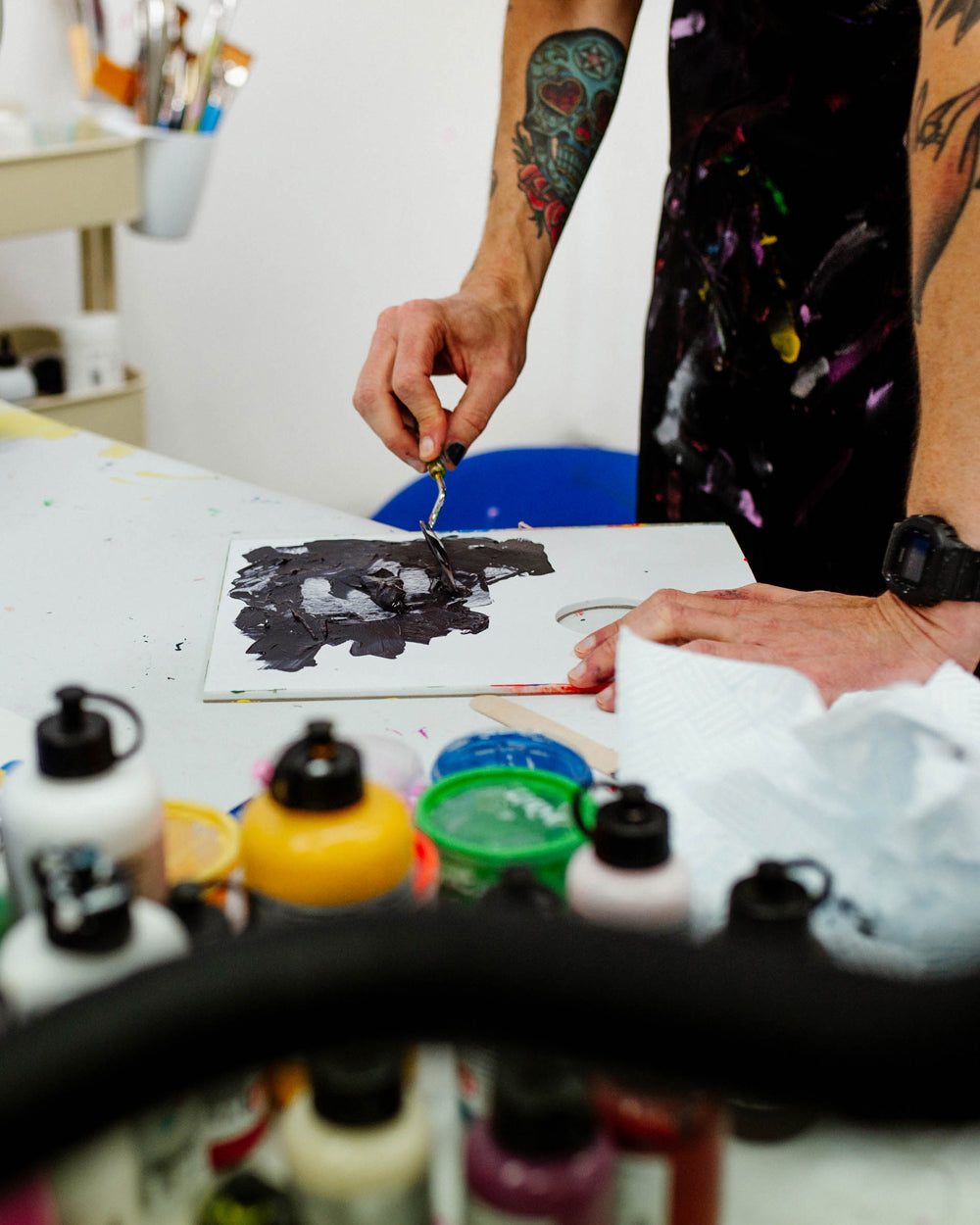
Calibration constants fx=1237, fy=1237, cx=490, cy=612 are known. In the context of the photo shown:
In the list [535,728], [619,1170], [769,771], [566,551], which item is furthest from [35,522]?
[619,1170]

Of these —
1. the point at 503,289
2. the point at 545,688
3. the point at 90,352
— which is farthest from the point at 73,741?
the point at 90,352

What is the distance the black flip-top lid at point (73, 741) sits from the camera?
1.52ft

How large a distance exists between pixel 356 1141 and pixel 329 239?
8.03 ft

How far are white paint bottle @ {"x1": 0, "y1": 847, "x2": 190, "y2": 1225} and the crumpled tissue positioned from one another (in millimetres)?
227

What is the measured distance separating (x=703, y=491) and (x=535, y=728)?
67 centimetres


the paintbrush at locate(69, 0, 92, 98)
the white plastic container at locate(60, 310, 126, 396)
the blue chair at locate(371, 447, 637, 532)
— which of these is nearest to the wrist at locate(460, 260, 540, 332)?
the blue chair at locate(371, 447, 637, 532)

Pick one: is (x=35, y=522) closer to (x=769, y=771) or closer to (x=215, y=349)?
(x=769, y=771)

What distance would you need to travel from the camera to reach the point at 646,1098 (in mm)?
381

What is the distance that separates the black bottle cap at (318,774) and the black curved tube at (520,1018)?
0.13 m

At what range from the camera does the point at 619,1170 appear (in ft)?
1.30

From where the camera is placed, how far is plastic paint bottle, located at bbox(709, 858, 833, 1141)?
0.44 metres

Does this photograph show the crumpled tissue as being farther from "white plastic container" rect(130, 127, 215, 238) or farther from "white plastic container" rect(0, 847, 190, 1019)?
"white plastic container" rect(130, 127, 215, 238)

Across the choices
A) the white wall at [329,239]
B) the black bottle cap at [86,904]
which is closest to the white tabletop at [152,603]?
the black bottle cap at [86,904]

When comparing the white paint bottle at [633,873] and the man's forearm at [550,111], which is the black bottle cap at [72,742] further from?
the man's forearm at [550,111]
